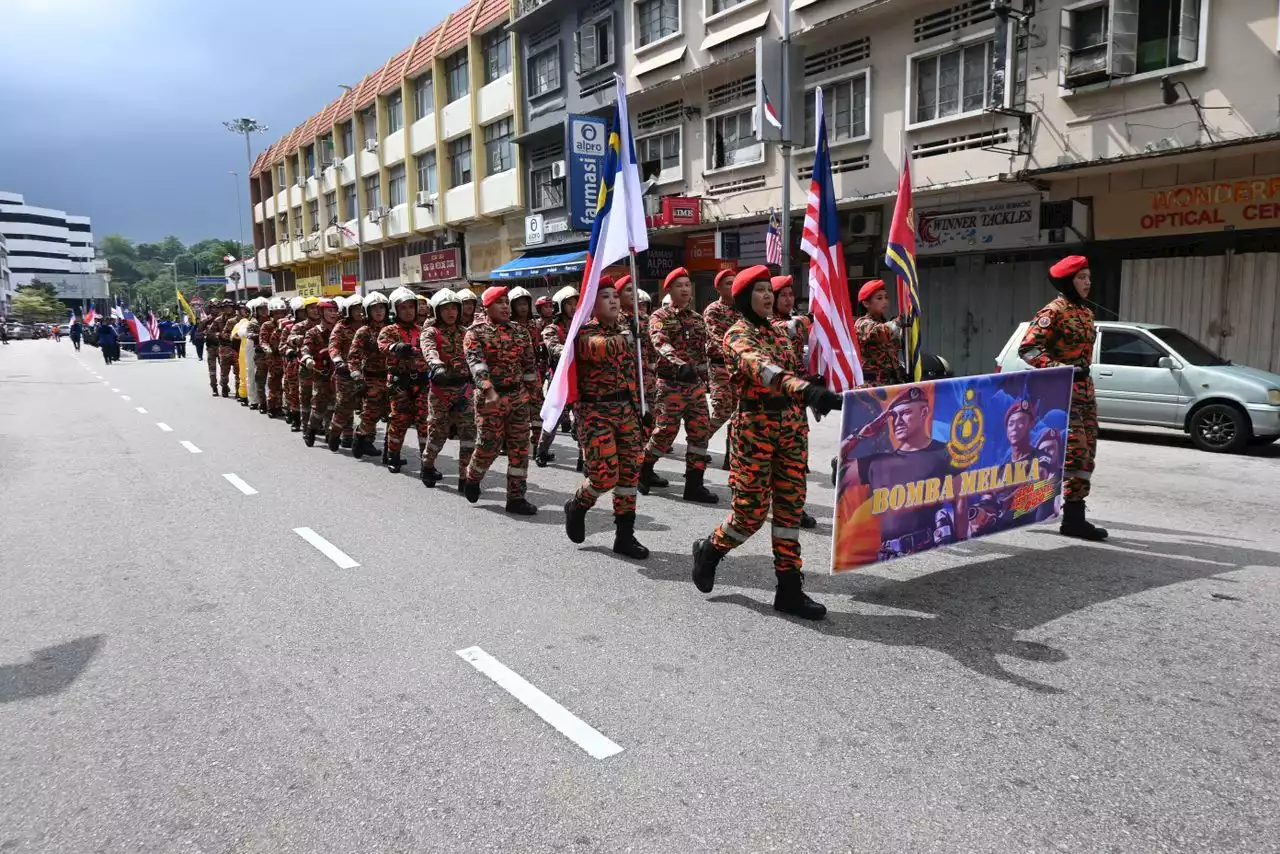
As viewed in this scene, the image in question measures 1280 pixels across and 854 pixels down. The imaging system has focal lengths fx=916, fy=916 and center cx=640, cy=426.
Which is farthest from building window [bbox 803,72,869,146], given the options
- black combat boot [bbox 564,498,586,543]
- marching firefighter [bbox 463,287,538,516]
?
black combat boot [bbox 564,498,586,543]

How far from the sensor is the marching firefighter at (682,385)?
8.44 meters

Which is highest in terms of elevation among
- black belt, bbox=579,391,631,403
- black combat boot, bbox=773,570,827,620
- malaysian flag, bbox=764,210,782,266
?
malaysian flag, bbox=764,210,782,266

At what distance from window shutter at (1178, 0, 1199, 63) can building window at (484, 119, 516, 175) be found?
74.6 ft

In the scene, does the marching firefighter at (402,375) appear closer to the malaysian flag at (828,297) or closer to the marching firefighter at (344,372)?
the marching firefighter at (344,372)

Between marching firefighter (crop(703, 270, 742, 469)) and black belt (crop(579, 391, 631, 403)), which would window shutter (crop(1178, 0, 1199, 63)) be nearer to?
marching firefighter (crop(703, 270, 742, 469))

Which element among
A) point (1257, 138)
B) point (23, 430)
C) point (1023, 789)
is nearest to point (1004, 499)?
point (1023, 789)

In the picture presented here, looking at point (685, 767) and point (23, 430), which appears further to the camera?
point (23, 430)

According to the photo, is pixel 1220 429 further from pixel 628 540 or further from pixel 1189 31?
pixel 628 540

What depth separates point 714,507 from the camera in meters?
8.10

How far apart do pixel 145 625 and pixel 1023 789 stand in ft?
14.9

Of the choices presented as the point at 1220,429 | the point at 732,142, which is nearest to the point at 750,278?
the point at 1220,429

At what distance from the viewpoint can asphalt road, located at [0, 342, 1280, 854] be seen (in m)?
3.04

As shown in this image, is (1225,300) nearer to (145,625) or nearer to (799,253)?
(799,253)

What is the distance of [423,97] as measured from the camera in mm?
39625
